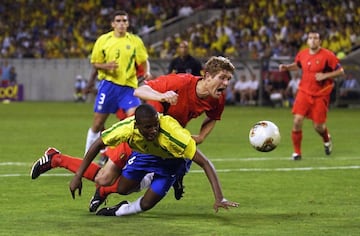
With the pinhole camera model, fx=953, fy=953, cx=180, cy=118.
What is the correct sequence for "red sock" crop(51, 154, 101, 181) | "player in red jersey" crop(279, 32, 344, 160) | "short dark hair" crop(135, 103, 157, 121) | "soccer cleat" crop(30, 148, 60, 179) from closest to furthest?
"short dark hair" crop(135, 103, 157, 121) → "red sock" crop(51, 154, 101, 181) → "soccer cleat" crop(30, 148, 60, 179) → "player in red jersey" crop(279, 32, 344, 160)

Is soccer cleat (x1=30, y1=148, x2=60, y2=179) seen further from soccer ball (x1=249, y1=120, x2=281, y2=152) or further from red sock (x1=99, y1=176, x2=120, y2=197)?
soccer ball (x1=249, y1=120, x2=281, y2=152)

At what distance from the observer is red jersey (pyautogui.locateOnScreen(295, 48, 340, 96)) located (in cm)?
1712

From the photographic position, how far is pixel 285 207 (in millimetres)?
10625

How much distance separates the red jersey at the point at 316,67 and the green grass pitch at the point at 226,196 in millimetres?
1223

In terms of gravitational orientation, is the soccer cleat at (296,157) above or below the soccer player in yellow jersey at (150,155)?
below

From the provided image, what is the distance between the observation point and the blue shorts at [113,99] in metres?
14.9

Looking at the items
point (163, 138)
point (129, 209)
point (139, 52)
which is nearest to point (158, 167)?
point (129, 209)

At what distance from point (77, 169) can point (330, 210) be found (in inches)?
109

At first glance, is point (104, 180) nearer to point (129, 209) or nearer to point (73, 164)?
point (129, 209)

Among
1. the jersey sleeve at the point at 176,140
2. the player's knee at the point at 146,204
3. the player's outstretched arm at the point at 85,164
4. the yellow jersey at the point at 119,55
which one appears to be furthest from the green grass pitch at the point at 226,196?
the yellow jersey at the point at 119,55

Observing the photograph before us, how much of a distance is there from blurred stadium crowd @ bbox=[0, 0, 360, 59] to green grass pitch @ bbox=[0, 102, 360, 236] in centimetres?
2032

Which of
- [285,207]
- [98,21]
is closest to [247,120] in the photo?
[285,207]

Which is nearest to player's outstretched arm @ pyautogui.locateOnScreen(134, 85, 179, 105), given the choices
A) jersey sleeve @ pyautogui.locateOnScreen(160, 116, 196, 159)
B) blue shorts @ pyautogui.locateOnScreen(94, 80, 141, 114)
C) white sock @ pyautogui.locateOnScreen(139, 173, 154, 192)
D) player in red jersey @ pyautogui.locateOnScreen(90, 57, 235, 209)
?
player in red jersey @ pyautogui.locateOnScreen(90, 57, 235, 209)

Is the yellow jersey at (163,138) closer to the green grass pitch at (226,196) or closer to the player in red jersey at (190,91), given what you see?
the player in red jersey at (190,91)
